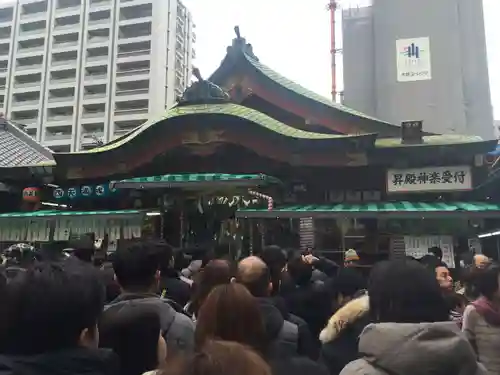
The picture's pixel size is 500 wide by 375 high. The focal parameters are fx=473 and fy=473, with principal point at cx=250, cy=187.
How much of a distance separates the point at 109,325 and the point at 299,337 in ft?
4.87

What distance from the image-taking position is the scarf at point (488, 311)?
370cm

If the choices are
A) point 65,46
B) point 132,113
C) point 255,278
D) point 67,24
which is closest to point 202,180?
point 255,278

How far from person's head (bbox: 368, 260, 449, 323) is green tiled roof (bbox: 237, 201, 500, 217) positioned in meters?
7.67

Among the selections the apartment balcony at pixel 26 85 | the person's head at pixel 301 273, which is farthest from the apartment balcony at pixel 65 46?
the person's head at pixel 301 273

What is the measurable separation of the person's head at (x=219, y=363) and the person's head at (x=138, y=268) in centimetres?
205

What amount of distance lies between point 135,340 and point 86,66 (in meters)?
59.0

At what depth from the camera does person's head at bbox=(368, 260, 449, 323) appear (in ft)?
7.77

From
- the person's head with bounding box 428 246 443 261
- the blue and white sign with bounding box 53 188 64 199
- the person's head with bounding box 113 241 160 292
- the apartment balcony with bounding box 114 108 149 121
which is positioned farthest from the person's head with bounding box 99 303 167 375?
the apartment balcony with bounding box 114 108 149 121

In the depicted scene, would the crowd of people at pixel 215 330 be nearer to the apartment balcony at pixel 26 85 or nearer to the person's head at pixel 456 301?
the person's head at pixel 456 301

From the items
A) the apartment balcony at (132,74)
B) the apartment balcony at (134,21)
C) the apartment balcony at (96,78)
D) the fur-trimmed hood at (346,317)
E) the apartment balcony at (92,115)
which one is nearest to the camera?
the fur-trimmed hood at (346,317)

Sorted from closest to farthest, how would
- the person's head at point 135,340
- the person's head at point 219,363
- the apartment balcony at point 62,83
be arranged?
the person's head at point 219,363 → the person's head at point 135,340 → the apartment balcony at point 62,83

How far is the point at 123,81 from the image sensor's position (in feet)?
179

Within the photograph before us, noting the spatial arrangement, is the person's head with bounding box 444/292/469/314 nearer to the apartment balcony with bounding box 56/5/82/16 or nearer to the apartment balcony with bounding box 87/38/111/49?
the apartment balcony with bounding box 87/38/111/49

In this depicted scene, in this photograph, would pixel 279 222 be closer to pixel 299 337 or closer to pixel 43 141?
pixel 299 337
